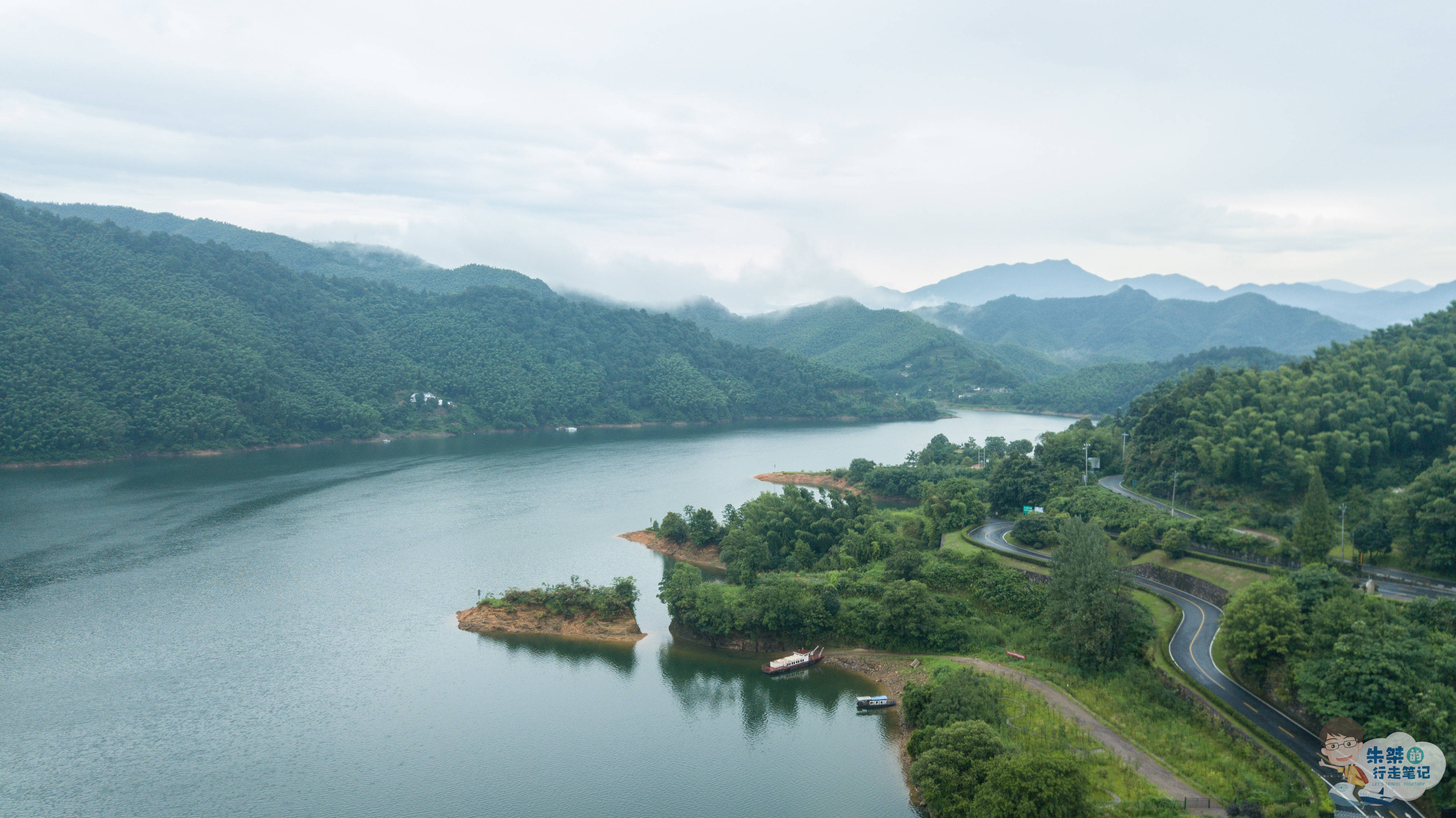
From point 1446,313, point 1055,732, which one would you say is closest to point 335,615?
point 1055,732

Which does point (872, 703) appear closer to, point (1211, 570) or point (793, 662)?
point (793, 662)

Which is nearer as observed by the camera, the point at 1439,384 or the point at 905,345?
the point at 1439,384

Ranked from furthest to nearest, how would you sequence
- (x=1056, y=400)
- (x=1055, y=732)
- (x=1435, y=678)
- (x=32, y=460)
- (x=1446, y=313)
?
(x=1056, y=400) < (x=32, y=460) < (x=1446, y=313) < (x=1055, y=732) < (x=1435, y=678)

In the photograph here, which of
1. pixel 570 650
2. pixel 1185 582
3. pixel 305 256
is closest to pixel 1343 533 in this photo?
pixel 1185 582

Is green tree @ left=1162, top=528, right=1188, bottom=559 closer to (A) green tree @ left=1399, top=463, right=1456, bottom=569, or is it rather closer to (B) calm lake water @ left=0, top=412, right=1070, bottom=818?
(A) green tree @ left=1399, top=463, right=1456, bottom=569

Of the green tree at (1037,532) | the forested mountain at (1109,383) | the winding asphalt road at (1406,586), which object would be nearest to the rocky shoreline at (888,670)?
the green tree at (1037,532)

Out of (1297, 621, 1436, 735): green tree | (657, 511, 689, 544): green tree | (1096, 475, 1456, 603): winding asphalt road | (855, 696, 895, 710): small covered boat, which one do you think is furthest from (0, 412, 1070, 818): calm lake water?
(1096, 475, 1456, 603): winding asphalt road

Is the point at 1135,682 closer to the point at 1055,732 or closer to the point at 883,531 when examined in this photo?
the point at 1055,732
